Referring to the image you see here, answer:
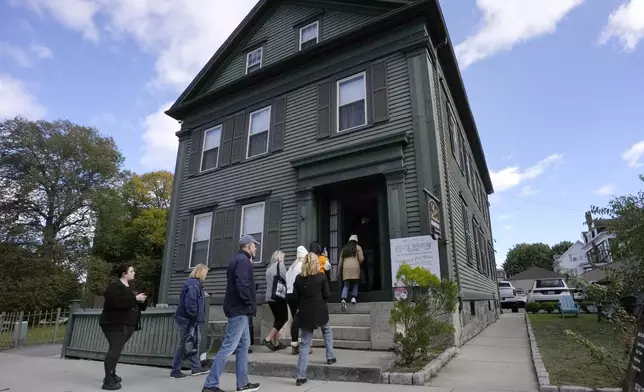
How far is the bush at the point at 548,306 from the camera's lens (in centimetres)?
2115

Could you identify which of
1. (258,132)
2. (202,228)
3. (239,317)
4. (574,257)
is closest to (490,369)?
(239,317)

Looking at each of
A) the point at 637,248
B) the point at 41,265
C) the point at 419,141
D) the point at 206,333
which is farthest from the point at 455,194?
the point at 41,265

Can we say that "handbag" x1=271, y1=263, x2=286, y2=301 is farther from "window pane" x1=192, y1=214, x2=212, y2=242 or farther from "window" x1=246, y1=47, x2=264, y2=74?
"window" x1=246, y1=47, x2=264, y2=74

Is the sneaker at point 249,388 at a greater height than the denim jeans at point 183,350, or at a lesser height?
lesser

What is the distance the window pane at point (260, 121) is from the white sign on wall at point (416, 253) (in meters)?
6.20

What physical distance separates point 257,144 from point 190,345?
291 inches

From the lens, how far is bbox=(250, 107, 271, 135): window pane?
1238 centimetres

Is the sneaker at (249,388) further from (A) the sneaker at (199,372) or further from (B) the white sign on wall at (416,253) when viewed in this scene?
(B) the white sign on wall at (416,253)

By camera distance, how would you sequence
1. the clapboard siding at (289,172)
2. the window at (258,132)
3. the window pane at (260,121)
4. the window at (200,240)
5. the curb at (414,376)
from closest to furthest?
the curb at (414,376)
the clapboard siding at (289,172)
the window at (258,132)
the window pane at (260,121)
the window at (200,240)

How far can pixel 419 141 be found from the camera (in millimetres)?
8766

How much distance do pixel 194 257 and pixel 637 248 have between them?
39.7 feet

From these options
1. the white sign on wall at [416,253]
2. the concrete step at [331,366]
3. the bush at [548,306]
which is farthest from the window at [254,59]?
the bush at [548,306]

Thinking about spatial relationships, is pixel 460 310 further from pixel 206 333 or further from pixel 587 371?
pixel 206 333

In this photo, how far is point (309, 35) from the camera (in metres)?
12.3
